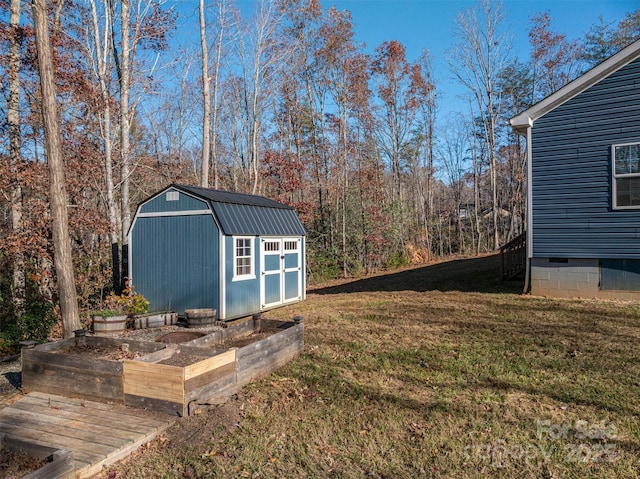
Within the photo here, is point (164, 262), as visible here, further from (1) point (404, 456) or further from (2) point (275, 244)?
(1) point (404, 456)

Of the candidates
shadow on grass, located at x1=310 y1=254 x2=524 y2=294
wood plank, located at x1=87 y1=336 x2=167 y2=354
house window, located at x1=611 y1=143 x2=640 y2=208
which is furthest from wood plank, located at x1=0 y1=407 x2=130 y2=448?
house window, located at x1=611 y1=143 x2=640 y2=208

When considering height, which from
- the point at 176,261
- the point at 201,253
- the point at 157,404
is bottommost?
the point at 157,404

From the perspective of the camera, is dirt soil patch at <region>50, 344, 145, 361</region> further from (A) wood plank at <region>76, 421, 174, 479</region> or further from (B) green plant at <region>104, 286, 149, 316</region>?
(B) green plant at <region>104, 286, 149, 316</region>

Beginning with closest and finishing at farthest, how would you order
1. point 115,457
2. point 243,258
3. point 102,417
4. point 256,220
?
point 115,457, point 102,417, point 243,258, point 256,220

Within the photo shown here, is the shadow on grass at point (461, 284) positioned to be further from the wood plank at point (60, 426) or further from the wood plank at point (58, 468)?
the wood plank at point (58, 468)

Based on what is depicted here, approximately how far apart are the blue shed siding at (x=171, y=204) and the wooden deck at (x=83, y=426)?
5.10 m

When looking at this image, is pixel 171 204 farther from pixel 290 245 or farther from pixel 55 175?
pixel 290 245

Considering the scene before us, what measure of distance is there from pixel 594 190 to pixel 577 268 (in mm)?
1652

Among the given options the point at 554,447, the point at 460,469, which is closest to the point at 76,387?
the point at 460,469

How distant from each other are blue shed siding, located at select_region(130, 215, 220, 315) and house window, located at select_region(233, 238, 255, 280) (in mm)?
499

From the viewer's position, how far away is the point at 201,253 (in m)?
8.89

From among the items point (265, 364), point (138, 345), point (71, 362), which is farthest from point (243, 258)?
point (71, 362)

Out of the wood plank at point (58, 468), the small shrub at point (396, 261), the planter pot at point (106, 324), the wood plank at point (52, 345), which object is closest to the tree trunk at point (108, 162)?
the planter pot at point (106, 324)

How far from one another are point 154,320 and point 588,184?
911 cm
